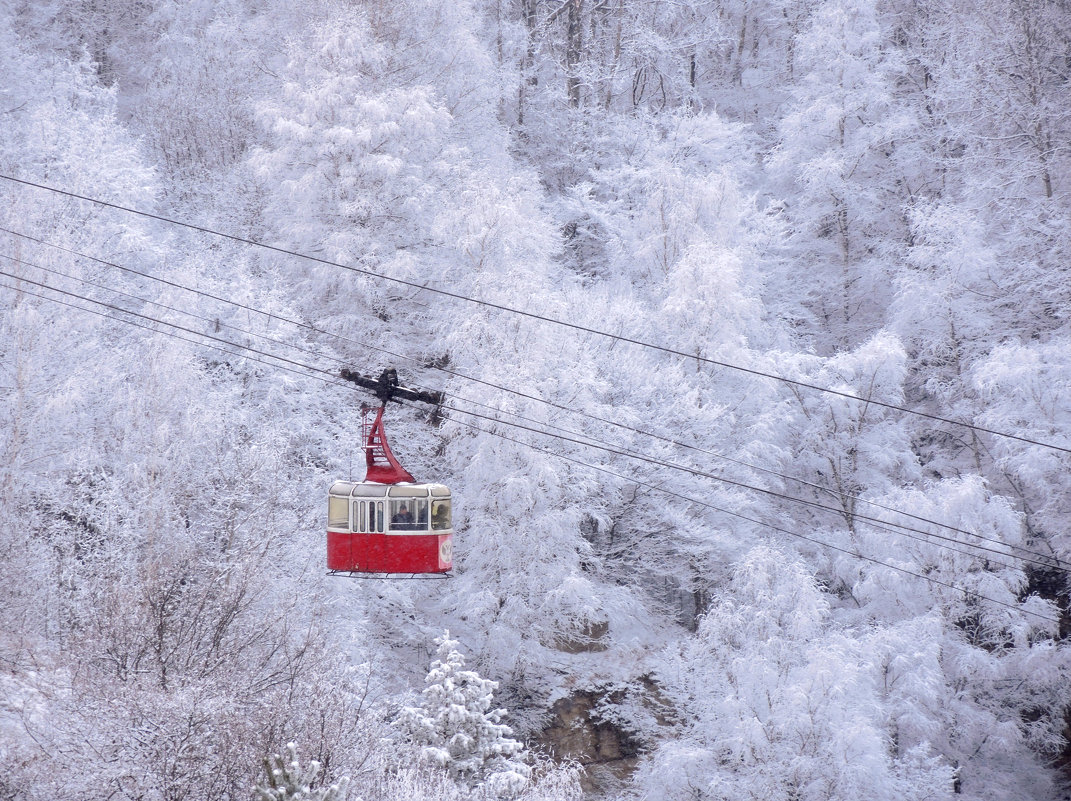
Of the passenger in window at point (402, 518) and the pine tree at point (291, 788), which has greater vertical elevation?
the passenger in window at point (402, 518)

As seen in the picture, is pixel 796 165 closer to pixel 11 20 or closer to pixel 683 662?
pixel 683 662

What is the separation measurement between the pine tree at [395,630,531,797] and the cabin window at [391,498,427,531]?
4.13m

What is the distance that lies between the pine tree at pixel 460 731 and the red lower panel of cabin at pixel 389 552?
144 inches

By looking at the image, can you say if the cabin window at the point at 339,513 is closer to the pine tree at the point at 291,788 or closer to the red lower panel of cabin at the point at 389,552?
the red lower panel of cabin at the point at 389,552

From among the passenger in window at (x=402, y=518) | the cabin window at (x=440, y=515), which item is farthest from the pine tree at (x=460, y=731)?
the passenger in window at (x=402, y=518)

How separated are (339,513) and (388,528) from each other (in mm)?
889

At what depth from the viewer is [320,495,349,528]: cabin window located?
1571 centimetres

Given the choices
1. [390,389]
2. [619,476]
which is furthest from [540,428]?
[390,389]

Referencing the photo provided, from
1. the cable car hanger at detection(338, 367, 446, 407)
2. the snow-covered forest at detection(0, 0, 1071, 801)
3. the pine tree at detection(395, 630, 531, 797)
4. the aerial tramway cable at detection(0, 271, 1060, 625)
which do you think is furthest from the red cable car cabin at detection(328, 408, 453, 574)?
the aerial tramway cable at detection(0, 271, 1060, 625)

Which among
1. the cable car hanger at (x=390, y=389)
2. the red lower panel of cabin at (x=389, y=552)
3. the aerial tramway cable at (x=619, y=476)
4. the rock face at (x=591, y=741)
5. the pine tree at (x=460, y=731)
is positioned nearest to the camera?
the cable car hanger at (x=390, y=389)

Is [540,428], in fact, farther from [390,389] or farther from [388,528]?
[390,389]

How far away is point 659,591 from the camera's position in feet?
89.4

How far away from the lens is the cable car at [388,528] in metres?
15.5

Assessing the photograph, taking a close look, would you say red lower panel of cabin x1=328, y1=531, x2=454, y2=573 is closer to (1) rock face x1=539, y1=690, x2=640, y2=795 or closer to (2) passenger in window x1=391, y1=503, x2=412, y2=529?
(2) passenger in window x1=391, y1=503, x2=412, y2=529
